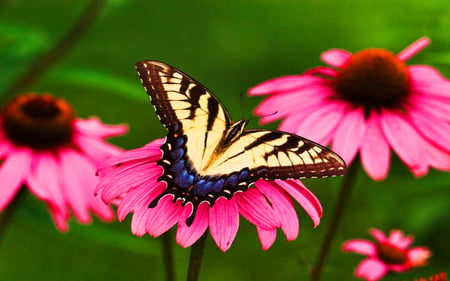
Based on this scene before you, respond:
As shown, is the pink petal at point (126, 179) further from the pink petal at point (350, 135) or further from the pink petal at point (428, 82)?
the pink petal at point (428, 82)

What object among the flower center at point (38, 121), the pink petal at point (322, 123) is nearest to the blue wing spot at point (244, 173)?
the pink petal at point (322, 123)

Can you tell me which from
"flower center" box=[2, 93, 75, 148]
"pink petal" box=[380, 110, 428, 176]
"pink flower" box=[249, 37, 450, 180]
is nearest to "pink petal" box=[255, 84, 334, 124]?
"pink flower" box=[249, 37, 450, 180]

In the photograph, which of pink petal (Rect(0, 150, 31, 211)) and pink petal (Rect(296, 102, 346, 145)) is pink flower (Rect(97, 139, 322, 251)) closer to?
pink petal (Rect(296, 102, 346, 145))

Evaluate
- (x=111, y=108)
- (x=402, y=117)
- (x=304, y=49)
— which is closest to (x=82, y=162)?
(x=402, y=117)

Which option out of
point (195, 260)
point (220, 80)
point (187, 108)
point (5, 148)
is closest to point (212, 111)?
point (187, 108)

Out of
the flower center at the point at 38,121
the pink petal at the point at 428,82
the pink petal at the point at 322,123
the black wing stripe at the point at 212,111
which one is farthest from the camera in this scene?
the flower center at the point at 38,121

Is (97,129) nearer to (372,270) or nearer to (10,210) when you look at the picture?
(10,210)
